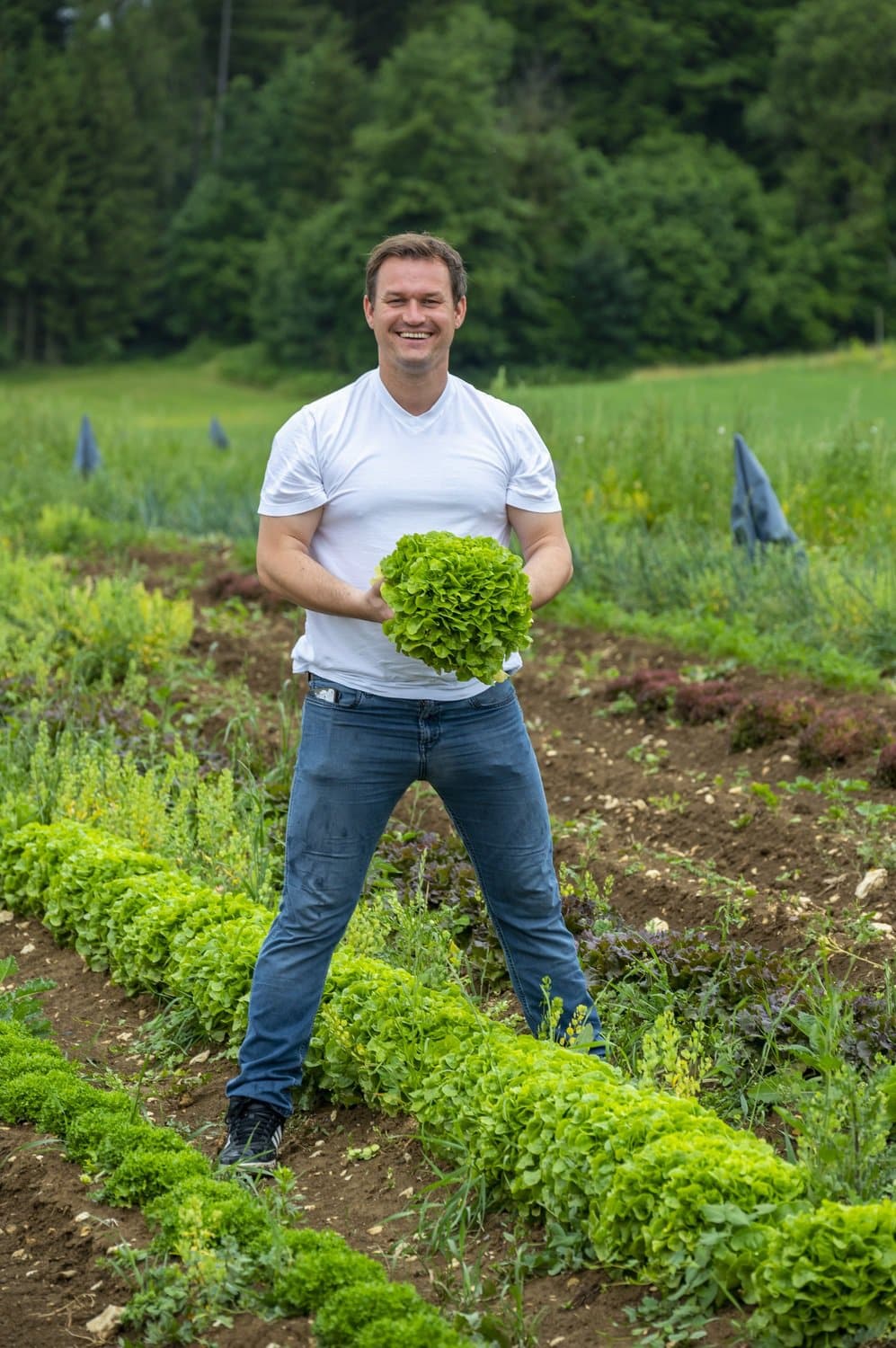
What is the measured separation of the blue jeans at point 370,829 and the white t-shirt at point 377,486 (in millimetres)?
62

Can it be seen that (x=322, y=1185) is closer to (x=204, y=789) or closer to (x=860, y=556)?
(x=204, y=789)

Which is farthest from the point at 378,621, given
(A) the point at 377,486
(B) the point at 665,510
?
(B) the point at 665,510

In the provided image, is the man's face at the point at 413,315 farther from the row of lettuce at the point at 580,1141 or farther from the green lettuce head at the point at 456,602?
the row of lettuce at the point at 580,1141

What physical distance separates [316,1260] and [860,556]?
7.22 m

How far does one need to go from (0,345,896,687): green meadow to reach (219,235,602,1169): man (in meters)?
4.49

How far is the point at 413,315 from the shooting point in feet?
12.2

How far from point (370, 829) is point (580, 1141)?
897 mm

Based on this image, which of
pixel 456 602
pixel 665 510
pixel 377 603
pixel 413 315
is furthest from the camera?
pixel 665 510

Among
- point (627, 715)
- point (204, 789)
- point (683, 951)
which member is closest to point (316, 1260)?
point (683, 951)

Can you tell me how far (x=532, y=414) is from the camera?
13.8 meters

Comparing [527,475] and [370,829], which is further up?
[527,475]

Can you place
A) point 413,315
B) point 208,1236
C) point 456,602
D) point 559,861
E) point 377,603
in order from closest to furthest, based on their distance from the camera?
1. point 208,1236
2. point 456,602
3. point 377,603
4. point 413,315
5. point 559,861

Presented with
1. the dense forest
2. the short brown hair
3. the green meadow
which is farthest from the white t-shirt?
the dense forest

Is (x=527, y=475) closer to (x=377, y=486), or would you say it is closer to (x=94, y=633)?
(x=377, y=486)
